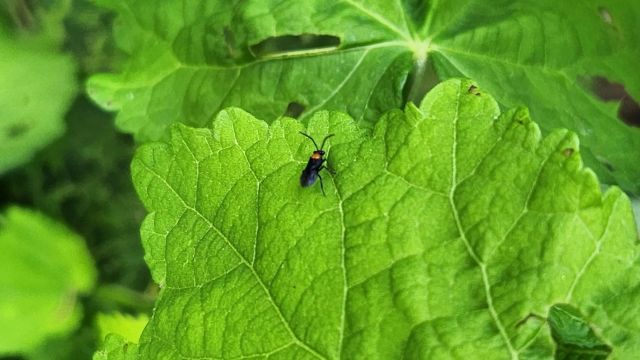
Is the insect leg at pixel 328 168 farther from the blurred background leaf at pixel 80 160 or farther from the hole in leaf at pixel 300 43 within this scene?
the blurred background leaf at pixel 80 160

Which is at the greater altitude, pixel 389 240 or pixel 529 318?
pixel 389 240

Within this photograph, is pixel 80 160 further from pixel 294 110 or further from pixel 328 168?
pixel 328 168

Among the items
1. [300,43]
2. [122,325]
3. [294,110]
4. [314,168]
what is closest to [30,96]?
[122,325]

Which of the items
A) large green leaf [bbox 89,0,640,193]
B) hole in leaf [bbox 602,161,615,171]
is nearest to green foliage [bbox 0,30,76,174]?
large green leaf [bbox 89,0,640,193]

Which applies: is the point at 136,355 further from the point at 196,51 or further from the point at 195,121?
the point at 196,51

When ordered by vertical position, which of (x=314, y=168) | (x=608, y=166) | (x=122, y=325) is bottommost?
(x=314, y=168)

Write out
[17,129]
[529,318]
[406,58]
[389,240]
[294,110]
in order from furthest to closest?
1. [17,129]
2. [294,110]
3. [406,58]
4. [389,240]
5. [529,318]

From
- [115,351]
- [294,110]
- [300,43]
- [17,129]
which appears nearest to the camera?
[115,351]

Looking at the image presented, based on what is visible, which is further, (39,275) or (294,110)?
(39,275)
